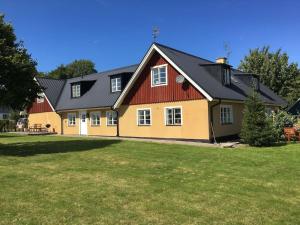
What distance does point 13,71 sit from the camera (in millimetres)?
16844

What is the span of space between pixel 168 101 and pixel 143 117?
2779mm

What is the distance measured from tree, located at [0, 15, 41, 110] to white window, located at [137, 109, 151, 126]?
852 centimetres

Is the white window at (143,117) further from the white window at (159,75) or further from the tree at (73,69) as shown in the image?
the tree at (73,69)

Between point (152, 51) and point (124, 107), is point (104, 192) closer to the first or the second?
point (152, 51)

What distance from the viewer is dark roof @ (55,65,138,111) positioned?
28047 mm

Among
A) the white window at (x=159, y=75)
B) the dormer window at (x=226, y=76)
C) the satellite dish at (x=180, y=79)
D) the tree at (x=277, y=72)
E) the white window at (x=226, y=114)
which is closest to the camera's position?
the satellite dish at (x=180, y=79)

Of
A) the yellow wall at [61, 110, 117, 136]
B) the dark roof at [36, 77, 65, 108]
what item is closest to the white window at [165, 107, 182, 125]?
the yellow wall at [61, 110, 117, 136]

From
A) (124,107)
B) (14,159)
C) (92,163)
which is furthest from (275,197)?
(124,107)

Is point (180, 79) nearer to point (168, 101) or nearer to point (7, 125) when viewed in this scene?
point (168, 101)

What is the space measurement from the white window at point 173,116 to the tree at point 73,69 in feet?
161

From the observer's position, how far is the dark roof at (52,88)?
34.7 m

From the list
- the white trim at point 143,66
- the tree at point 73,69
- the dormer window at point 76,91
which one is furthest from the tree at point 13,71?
the tree at point 73,69

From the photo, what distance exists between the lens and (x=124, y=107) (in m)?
26.0

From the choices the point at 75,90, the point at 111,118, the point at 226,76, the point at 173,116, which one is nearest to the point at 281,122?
the point at 226,76
